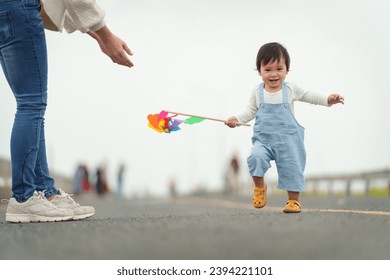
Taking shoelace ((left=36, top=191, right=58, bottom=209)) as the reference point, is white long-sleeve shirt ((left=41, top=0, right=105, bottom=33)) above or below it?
above

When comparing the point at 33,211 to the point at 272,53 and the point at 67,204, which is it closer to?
the point at 67,204

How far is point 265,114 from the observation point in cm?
505

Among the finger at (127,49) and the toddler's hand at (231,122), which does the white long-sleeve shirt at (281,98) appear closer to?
the toddler's hand at (231,122)

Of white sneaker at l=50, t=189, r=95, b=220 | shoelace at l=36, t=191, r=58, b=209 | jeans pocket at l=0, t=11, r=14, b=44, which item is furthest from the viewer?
white sneaker at l=50, t=189, r=95, b=220

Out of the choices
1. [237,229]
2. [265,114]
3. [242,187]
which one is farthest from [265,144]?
[242,187]

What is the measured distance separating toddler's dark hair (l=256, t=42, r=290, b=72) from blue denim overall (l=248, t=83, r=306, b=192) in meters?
0.23

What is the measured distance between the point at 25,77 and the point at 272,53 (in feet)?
5.75

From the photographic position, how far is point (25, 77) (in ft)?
15.4

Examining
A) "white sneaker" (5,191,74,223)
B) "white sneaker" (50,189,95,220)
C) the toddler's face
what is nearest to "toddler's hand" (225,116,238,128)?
the toddler's face

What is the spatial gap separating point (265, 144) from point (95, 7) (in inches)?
62.5

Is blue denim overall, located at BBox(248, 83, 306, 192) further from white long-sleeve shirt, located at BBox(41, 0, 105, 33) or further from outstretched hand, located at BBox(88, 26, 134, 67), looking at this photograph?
white long-sleeve shirt, located at BBox(41, 0, 105, 33)

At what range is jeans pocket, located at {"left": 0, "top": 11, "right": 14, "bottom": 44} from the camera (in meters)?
4.60
